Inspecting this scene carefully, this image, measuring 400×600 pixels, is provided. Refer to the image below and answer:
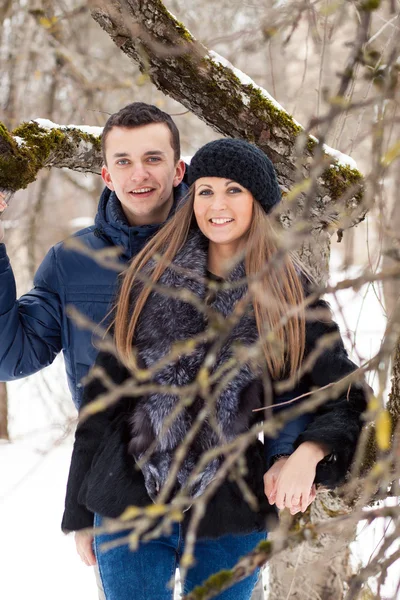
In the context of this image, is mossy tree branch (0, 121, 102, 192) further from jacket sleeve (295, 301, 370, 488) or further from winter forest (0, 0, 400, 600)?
jacket sleeve (295, 301, 370, 488)

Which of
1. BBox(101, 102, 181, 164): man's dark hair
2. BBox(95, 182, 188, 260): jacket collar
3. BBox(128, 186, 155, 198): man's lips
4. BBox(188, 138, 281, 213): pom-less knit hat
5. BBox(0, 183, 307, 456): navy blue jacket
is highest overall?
BBox(101, 102, 181, 164): man's dark hair

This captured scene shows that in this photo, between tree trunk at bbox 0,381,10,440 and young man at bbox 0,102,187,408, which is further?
tree trunk at bbox 0,381,10,440

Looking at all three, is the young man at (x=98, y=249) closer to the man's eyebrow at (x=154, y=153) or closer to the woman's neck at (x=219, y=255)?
the man's eyebrow at (x=154, y=153)

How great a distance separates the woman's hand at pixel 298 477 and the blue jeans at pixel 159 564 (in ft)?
0.73

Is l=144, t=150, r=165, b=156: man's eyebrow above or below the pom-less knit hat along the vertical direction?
above

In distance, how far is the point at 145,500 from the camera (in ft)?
6.61

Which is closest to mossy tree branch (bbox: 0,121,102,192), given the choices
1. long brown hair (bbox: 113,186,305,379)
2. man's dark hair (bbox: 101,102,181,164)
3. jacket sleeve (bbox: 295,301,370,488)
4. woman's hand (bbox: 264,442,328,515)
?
man's dark hair (bbox: 101,102,181,164)

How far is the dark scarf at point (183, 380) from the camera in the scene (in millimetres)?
1993

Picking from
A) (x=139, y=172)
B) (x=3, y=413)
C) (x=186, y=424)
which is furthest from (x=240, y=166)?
(x=3, y=413)

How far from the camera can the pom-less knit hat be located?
204 centimetres

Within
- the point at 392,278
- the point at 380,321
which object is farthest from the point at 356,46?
the point at 380,321

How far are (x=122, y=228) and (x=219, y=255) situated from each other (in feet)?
1.38

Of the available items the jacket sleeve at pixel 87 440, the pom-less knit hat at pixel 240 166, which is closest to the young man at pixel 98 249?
the jacket sleeve at pixel 87 440

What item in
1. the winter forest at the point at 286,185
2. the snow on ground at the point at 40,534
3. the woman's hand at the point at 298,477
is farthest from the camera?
the snow on ground at the point at 40,534
